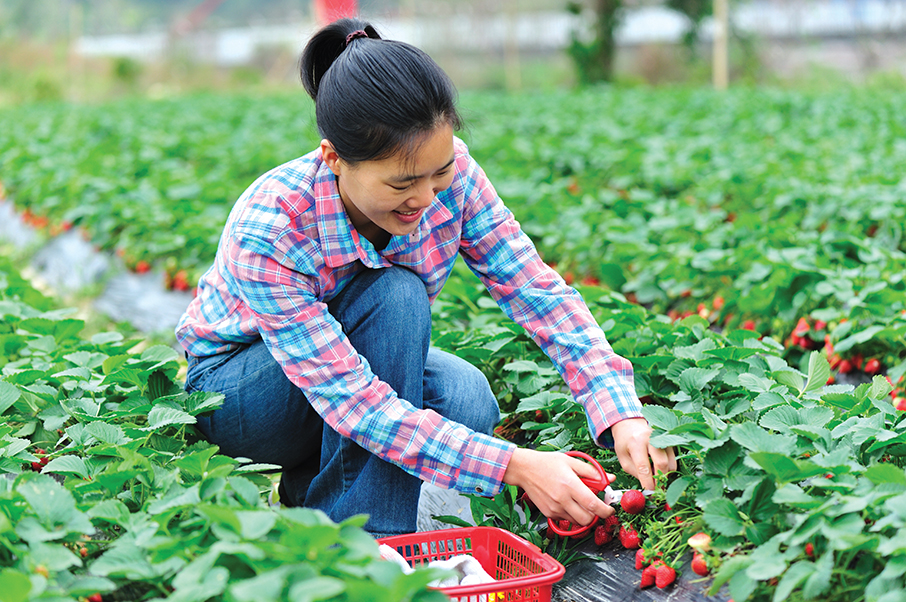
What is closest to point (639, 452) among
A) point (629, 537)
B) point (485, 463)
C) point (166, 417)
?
point (629, 537)

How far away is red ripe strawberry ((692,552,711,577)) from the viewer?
1469 millimetres

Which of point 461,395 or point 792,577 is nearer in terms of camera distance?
point 792,577

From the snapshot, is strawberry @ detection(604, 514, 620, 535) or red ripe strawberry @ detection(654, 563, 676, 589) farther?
strawberry @ detection(604, 514, 620, 535)

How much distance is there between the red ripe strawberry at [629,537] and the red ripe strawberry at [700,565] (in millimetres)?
158

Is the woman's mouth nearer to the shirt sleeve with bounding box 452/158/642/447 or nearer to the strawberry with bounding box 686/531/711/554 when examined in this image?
the shirt sleeve with bounding box 452/158/642/447

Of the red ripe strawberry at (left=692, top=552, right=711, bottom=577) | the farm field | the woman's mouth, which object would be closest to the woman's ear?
the woman's mouth

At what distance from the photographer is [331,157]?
1.62 meters

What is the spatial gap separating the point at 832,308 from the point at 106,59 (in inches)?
796

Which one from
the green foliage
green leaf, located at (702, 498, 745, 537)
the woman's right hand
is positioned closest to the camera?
the green foliage

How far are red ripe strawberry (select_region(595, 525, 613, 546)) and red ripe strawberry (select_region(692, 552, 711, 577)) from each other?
229 millimetres

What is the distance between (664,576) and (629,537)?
0.42 ft

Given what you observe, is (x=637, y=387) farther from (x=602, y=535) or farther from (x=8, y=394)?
(x=8, y=394)

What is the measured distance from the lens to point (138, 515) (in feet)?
4.59

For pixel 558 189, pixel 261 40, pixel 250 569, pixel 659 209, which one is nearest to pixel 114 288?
pixel 558 189
